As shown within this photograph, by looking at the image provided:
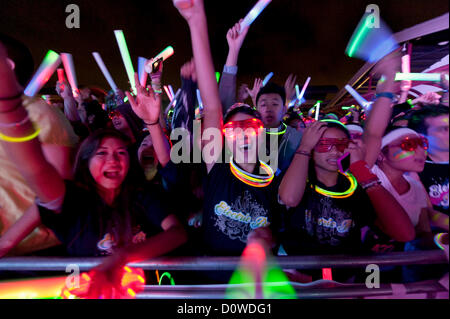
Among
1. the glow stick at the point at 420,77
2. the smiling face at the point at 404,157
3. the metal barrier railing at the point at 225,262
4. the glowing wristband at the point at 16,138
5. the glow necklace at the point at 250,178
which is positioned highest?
the glow stick at the point at 420,77

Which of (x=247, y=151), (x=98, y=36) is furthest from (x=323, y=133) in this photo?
(x=98, y=36)

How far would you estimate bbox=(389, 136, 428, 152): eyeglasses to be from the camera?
1.44 m

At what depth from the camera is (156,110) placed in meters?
1.50

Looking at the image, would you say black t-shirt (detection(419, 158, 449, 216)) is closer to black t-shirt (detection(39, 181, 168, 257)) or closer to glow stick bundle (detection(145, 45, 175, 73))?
black t-shirt (detection(39, 181, 168, 257))

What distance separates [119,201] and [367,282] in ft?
4.50

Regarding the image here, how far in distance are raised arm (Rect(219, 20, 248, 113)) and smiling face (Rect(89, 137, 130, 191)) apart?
2.89ft

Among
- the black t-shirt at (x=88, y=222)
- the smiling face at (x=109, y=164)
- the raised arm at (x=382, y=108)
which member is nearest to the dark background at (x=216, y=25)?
the raised arm at (x=382, y=108)

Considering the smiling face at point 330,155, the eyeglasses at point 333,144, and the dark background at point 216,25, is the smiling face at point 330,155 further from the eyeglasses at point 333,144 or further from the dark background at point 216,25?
the dark background at point 216,25

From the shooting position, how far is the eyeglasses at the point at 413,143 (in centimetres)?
144

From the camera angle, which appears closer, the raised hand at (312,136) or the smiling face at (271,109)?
the raised hand at (312,136)

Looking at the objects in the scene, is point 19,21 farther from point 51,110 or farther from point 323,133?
point 323,133

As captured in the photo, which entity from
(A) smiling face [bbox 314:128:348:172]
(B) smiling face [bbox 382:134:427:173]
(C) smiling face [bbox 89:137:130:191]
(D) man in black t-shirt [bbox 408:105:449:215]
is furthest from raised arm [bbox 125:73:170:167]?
(D) man in black t-shirt [bbox 408:105:449:215]

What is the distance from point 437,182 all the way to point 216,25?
1818 millimetres

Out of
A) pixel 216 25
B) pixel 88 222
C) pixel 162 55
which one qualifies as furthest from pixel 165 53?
pixel 88 222
